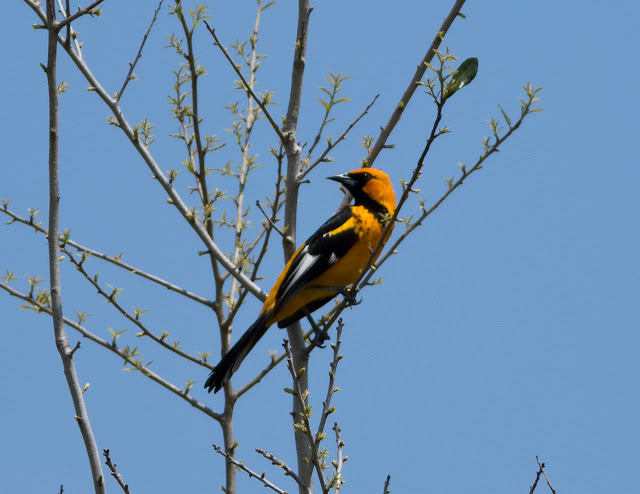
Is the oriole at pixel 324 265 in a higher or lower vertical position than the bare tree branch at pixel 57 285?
higher

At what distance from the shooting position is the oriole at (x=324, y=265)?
452 cm

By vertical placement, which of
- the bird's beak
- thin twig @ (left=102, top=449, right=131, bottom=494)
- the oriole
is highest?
the bird's beak

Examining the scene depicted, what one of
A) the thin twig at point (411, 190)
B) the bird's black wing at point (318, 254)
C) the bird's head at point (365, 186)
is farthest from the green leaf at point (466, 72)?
the bird's head at point (365, 186)

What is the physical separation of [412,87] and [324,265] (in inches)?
45.8

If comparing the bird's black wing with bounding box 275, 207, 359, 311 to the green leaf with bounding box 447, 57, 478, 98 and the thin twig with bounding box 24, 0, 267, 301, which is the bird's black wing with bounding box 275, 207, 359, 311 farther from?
the green leaf with bounding box 447, 57, 478, 98

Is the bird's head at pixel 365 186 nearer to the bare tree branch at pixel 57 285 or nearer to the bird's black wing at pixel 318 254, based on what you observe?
the bird's black wing at pixel 318 254

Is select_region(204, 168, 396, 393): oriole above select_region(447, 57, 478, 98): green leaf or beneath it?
above

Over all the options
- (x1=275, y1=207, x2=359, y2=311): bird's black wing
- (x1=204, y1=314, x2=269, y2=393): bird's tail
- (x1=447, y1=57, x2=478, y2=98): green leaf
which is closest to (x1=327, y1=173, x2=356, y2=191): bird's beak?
(x1=275, y1=207, x2=359, y2=311): bird's black wing

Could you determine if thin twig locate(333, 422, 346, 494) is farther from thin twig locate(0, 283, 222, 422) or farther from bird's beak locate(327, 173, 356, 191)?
bird's beak locate(327, 173, 356, 191)

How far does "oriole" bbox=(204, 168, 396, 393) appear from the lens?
4523 mm

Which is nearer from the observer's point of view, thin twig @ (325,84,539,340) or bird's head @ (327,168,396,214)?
thin twig @ (325,84,539,340)

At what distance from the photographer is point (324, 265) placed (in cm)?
469

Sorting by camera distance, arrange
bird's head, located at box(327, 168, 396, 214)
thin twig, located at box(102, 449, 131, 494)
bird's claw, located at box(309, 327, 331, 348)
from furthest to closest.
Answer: bird's head, located at box(327, 168, 396, 214) → bird's claw, located at box(309, 327, 331, 348) → thin twig, located at box(102, 449, 131, 494)

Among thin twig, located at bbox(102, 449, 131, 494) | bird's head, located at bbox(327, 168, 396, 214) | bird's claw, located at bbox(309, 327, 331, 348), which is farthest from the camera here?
bird's head, located at bbox(327, 168, 396, 214)
